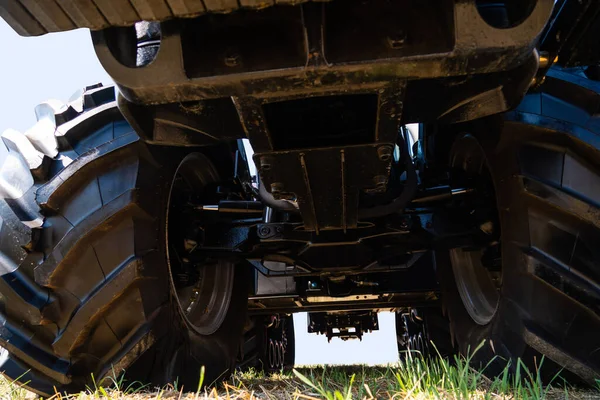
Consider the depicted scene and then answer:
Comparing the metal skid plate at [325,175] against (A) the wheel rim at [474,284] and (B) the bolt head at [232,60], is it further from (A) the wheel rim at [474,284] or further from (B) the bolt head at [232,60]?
(A) the wheel rim at [474,284]

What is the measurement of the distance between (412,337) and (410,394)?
339 cm

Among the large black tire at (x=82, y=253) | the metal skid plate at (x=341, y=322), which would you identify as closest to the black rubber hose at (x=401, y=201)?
the large black tire at (x=82, y=253)

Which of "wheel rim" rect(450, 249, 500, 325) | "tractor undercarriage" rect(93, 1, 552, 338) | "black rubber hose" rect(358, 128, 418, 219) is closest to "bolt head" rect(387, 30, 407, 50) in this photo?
→ "tractor undercarriage" rect(93, 1, 552, 338)

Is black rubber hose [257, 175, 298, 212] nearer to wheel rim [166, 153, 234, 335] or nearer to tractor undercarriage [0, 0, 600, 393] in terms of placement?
tractor undercarriage [0, 0, 600, 393]

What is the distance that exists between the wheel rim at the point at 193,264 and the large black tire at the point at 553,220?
1.25m

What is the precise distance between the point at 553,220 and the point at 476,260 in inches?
41.0

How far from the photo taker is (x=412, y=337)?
450cm

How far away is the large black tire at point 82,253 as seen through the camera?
1.80 metres

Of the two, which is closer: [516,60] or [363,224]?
[516,60]

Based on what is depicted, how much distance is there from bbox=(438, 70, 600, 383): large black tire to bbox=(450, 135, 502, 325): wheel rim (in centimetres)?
22

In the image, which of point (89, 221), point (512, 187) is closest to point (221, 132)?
point (89, 221)

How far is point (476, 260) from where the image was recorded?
9.04 ft

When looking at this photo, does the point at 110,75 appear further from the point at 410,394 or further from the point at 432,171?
the point at 432,171

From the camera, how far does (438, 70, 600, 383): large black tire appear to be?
66.1 inches
